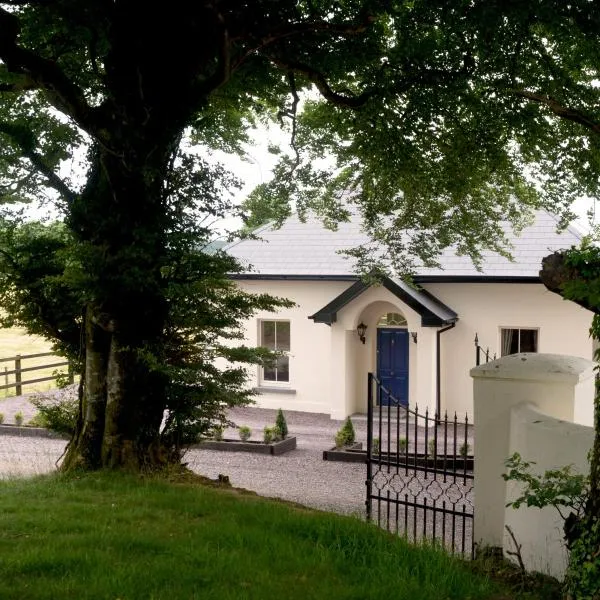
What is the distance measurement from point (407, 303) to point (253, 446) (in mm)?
5419

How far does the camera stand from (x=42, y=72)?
8156 mm

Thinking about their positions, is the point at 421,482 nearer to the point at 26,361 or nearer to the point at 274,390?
the point at 274,390

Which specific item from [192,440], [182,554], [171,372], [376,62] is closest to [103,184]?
[171,372]

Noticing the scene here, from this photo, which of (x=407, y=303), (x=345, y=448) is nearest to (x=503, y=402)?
(x=345, y=448)

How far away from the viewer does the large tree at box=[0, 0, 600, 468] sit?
28.2ft

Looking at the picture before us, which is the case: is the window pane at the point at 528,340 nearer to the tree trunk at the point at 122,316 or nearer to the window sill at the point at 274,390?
the window sill at the point at 274,390

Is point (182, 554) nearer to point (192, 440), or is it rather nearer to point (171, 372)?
point (171, 372)

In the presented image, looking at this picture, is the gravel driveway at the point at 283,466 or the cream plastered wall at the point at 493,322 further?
the cream plastered wall at the point at 493,322

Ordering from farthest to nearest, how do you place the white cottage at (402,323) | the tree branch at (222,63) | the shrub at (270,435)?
the white cottage at (402,323) < the shrub at (270,435) < the tree branch at (222,63)

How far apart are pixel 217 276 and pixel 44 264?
8.76 feet

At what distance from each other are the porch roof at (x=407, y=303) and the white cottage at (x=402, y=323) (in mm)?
30

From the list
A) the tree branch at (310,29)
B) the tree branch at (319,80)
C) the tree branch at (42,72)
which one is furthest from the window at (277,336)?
the tree branch at (42,72)

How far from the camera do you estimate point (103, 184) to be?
9258mm

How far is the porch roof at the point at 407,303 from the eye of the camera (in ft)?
59.8
